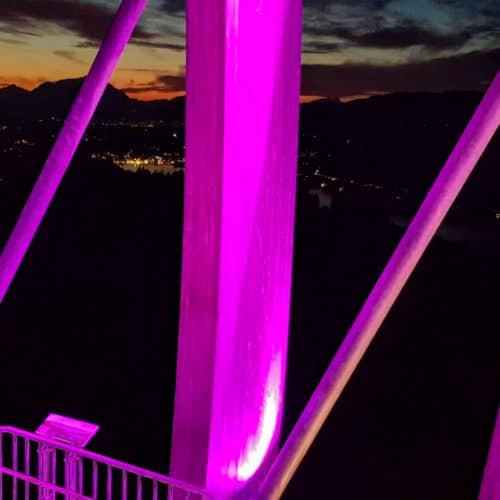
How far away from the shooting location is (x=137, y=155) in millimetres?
24312

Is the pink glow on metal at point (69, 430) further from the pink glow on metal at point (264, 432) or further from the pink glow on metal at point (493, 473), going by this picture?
the pink glow on metal at point (493, 473)

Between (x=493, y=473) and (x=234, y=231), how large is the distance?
9.25ft

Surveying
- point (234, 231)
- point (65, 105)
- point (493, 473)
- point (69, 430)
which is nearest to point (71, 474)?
point (69, 430)

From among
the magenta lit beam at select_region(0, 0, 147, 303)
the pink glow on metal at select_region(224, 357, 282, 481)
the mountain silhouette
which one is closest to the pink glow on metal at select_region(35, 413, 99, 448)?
the magenta lit beam at select_region(0, 0, 147, 303)

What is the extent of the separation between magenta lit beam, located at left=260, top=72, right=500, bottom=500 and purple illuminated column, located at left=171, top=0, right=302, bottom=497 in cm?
111

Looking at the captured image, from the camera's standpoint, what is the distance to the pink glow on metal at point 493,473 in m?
5.59

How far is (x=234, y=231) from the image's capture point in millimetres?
6660

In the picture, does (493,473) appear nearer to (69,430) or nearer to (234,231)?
(234,231)

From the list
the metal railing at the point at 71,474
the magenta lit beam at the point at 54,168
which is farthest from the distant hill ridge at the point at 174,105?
the metal railing at the point at 71,474

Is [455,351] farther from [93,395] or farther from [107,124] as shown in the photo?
[107,124]

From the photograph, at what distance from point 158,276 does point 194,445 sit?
1072 inches

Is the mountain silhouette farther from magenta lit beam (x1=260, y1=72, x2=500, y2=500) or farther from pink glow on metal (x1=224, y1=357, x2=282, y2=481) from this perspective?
magenta lit beam (x1=260, y1=72, x2=500, y2=500)

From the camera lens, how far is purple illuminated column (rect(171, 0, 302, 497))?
6.33m

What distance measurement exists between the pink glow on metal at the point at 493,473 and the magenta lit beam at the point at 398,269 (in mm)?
1142
